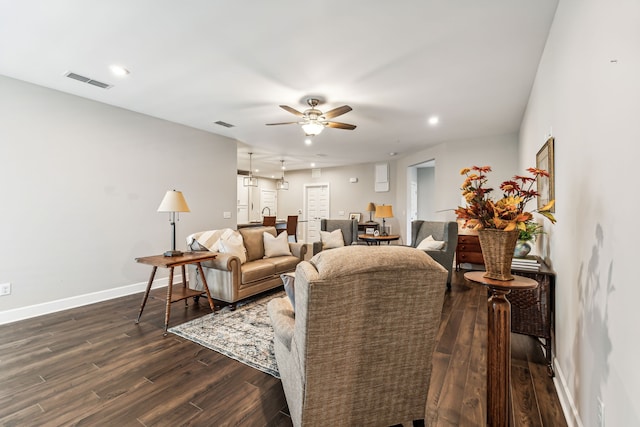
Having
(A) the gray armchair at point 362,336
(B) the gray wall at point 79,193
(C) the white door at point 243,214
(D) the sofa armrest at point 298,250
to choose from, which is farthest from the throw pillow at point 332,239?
(C) the white door at point 243,214

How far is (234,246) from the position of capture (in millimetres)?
3730

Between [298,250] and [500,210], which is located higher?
[500,210]

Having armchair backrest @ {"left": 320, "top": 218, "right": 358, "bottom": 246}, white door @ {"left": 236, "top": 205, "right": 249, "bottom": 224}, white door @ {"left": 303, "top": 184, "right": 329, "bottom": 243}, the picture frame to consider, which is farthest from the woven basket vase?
white door @ {"left": 236, "top": 205, "right": 249, "bottom": 224}

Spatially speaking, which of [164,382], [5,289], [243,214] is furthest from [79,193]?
[243,214]

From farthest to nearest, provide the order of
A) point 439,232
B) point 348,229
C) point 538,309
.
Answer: point 348,229 < point 439,232 < point 538,309

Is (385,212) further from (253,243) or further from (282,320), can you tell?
(282,320)

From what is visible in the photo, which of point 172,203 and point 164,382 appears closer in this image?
point 164,382

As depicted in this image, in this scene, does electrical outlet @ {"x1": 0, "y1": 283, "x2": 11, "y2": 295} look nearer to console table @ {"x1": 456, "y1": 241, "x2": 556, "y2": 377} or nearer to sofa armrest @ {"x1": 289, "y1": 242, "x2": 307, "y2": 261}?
sofa armrest @ {"x1": 289, "y1": 242, "x2": 307, "y2": 261}

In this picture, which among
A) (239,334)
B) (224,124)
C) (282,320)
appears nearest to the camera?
(282,320)

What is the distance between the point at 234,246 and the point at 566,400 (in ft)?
11.2

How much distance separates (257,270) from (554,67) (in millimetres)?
3554

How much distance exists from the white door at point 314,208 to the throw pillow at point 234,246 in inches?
214

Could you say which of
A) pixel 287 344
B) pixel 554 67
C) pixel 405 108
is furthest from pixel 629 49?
pixel 405 108

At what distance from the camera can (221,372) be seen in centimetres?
212
